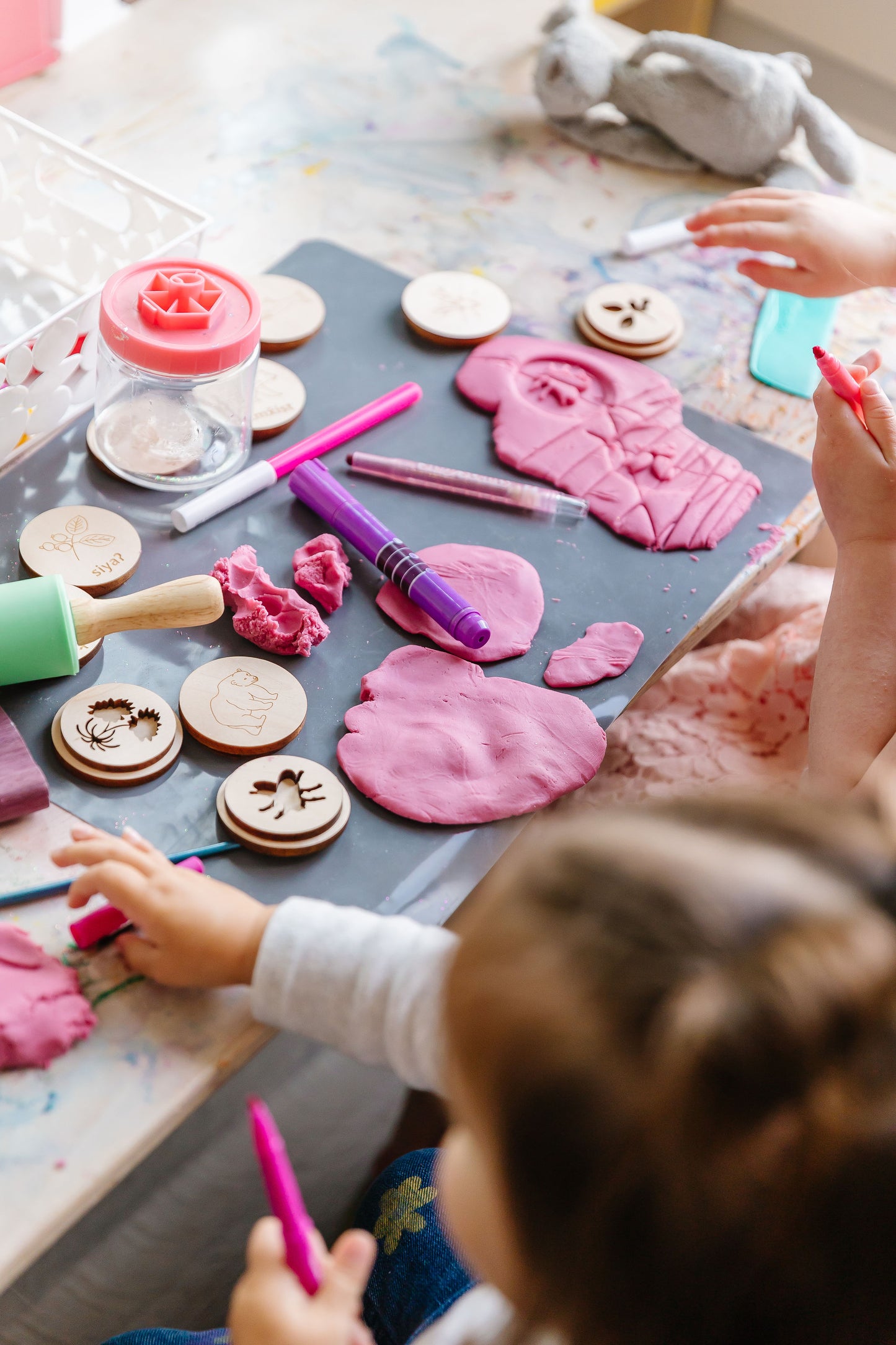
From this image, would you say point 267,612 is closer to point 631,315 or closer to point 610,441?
point 610,441

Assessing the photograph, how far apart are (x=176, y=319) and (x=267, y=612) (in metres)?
0.18

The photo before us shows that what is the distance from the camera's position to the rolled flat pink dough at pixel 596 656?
688 millimetres

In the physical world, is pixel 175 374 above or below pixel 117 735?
above

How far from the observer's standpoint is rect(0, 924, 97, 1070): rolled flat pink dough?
474mm

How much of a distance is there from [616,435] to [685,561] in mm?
126

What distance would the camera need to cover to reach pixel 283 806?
1.90 ft

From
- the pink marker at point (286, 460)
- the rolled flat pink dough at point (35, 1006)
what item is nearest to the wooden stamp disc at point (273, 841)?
the rolled flat pink dough at point (35, 1006)

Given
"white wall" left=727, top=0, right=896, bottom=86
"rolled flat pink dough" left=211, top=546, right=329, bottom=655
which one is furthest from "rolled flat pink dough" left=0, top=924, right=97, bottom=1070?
"white wall" left=727, top=0, right=896, bottom=86

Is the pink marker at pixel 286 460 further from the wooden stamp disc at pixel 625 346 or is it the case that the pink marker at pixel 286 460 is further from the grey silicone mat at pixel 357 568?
the wooden stamp disc at pixel 625 346

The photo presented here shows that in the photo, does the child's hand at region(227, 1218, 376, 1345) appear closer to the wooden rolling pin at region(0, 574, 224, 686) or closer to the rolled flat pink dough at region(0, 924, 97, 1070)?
the rolled flat pink dough at region(0, 924, 97, 1070)

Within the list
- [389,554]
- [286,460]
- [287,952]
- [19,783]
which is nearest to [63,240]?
[286,460]

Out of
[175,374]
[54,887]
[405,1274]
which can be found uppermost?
[175,374]

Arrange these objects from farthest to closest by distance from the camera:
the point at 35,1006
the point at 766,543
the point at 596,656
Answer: the point at 766,543 < the point at 596,656 < the point at 35,1006

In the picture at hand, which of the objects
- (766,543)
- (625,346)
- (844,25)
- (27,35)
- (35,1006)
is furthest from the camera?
(844,25)
